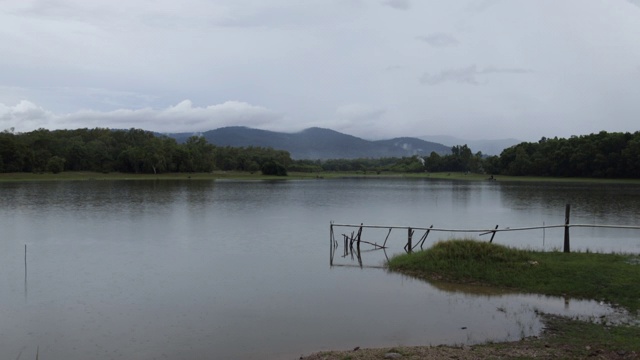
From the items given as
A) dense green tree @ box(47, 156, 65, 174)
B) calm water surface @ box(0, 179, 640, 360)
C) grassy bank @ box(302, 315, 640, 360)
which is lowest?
calm water surface @ box(0, 179, 640, 360)

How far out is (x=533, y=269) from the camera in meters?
17.6

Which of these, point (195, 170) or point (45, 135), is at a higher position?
point (45, 135)

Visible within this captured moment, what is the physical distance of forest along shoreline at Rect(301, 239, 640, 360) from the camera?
34.2 feet

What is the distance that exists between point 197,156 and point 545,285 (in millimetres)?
149865

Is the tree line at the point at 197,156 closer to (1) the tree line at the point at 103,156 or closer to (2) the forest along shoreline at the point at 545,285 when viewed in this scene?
(1) the tree line at the point at 103,156

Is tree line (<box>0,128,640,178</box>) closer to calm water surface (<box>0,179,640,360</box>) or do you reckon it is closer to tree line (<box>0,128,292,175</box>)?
tree line (<box>0,128,292,175</box>)

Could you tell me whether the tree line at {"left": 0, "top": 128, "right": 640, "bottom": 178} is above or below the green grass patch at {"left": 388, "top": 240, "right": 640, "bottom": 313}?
above

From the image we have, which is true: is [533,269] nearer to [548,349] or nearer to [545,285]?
[545,285]

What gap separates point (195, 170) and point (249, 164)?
81.9 feet

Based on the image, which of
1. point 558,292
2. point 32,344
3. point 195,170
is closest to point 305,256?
point 558,292

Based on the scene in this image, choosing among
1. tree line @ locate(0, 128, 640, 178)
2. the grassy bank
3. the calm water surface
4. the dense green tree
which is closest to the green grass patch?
the calm water surface

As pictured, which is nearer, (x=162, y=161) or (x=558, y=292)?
(x=558, y=292)

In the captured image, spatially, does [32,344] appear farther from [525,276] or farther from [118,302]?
[525,276]

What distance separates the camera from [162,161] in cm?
14250
